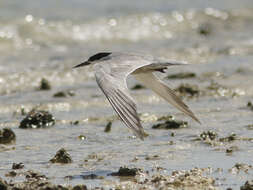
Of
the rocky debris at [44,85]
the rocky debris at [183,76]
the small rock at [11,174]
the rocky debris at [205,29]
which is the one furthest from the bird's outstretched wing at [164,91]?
the rocky debris at [205,29]

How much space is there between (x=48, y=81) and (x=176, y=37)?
4403 millimetres

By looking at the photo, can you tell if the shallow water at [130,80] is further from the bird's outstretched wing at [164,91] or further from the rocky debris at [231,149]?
the bird's outstretched wing at [164,91]

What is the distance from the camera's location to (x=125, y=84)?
411cm

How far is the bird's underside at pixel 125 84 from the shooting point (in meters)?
3.78

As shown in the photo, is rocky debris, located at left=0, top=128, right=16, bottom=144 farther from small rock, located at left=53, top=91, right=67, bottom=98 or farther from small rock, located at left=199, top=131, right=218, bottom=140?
small rock, located at left=53, top=91, right=67, bottom=98

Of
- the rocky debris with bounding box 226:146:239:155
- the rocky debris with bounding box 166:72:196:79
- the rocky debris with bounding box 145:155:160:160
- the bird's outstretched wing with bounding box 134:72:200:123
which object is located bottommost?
the rocky debris with bounding box 145:155:160:160

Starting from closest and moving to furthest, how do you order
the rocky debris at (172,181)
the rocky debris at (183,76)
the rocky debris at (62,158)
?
the rocky debris at (172,181) < the rocky debris at (62,158) < the rocky debris at (183,76)

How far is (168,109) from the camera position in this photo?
627 centimetres

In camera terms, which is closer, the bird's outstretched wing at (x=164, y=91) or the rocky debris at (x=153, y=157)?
the rocky debris at (x=153, y=157)

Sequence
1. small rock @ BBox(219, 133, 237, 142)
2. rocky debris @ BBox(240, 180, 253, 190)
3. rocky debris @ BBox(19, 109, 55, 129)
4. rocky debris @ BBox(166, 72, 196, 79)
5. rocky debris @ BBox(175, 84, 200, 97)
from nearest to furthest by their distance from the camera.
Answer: rocky debris @ BBox(240, 180, 253, 190) → small rock @ BBox(219, 133, 237, 142) → rocky debris @ BBox(19, 109, 55, 129) → rocky debris @ BBox(175, 84, 200, 97) → rocky debris @ BBox(166, 72, 196, 79)

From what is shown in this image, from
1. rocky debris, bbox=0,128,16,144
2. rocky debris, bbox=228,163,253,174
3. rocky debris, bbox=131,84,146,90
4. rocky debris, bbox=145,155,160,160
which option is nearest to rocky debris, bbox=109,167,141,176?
rocky debris, bbox=145,155,160,160

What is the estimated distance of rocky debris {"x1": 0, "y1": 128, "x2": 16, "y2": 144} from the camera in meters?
4.97

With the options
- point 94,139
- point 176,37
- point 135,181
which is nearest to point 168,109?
point 94,139

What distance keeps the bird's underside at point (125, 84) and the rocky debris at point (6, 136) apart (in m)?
0.92
